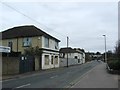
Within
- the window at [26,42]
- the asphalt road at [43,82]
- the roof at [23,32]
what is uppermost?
the roof at [23,32]

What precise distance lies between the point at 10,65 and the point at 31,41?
17.3m

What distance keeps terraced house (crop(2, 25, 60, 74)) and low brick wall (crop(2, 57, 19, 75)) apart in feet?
35.9

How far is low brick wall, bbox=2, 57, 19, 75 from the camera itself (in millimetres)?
34000

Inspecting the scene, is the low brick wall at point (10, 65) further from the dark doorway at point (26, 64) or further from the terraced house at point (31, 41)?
the terraced house at point (31, 41)

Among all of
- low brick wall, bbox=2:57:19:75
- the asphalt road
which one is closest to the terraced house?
low brick wall, bbox=2:57:19:75

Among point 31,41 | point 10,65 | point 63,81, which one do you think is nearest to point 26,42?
point 31,41

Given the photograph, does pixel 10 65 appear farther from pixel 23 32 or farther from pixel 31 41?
pixel 23 32

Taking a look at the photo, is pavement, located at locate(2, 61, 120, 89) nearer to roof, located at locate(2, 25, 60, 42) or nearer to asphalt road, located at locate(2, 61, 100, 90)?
asphalt road, located at locate(2, 61, 100, 90)

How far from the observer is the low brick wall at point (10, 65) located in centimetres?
3400

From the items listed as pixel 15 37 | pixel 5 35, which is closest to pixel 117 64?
pixel 15 37

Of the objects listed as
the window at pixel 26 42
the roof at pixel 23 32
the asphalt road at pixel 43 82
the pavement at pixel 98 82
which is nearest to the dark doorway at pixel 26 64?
the window at pixel 26 42

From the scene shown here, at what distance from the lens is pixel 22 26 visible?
58.8 metres

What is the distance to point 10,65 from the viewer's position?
115ft

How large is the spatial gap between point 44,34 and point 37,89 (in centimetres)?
3649
